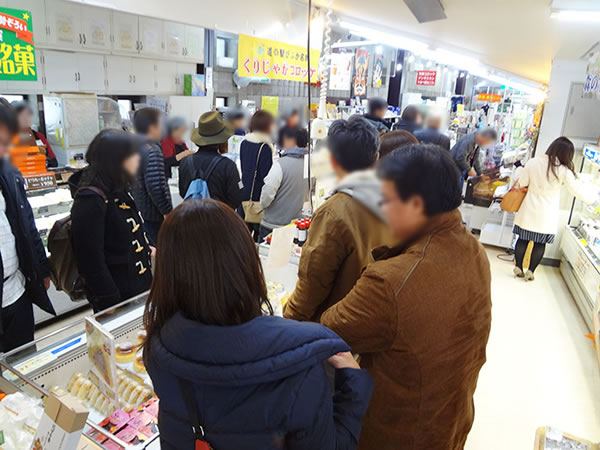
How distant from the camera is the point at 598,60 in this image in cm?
354

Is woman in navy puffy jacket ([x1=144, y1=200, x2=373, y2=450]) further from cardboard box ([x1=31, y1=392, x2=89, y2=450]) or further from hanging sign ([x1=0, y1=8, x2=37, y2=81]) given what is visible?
hanging sign ([x1=0, y1=8, x2=37, y2=81])

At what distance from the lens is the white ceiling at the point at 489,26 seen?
200 cm

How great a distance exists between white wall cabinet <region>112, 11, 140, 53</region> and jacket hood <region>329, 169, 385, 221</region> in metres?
2.19

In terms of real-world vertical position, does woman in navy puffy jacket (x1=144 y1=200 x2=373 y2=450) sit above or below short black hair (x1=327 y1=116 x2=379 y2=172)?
below

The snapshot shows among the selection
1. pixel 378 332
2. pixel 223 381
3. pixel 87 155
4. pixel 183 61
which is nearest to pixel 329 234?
pixel 378 332

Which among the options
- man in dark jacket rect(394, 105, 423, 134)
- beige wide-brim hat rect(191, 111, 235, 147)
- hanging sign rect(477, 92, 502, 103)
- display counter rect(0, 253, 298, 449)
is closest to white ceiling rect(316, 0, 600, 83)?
hanging sign rect(477, 92, 502, 103)

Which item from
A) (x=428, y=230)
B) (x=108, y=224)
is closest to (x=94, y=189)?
(x=108, y=224)

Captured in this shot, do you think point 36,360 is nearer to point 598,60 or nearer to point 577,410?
point 577,410

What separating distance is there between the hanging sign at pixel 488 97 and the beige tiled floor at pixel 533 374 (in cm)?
195

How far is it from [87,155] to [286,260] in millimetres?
1154

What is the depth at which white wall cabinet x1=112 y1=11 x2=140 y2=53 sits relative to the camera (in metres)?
2.57

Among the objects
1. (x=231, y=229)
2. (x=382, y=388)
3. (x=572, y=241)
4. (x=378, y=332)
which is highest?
(x=231, y=229)

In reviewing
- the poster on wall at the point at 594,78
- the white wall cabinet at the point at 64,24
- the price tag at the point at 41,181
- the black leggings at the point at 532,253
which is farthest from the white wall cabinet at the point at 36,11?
the black leggings at the point at 532,253

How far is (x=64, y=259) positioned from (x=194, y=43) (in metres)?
1.55
